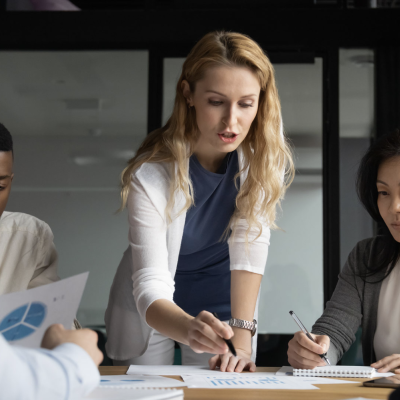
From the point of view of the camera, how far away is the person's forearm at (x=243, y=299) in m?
1.39

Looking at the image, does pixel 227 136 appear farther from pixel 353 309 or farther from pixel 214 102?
pixel 353 309

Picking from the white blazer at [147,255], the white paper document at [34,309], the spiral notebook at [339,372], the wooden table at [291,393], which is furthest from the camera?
the white blazer at [147,255]

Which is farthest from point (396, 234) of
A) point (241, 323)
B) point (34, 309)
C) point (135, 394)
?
point (34, 309)

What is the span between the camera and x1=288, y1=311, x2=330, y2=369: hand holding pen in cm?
127

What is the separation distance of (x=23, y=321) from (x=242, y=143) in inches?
38.1

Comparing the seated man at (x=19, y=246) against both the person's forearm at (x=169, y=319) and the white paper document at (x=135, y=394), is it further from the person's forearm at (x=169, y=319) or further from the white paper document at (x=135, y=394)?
the white paper document at (x=135, y=394)

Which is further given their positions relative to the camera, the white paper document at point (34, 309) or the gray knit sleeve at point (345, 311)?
the gray knit sleeve at point (345, 311)

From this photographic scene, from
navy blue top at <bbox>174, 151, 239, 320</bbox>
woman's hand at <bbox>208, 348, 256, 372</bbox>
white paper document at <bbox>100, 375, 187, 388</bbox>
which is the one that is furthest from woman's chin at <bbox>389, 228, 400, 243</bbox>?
white paper document at <bbox>100, 375, 187, 388</bbox>

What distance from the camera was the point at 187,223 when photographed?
156 cm

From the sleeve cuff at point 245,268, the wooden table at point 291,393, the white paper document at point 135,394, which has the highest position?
the sleeve cuff at point 245,268

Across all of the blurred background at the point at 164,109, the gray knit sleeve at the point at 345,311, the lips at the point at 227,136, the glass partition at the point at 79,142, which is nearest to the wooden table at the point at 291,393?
the gray knit sleeve at the point at 345,311

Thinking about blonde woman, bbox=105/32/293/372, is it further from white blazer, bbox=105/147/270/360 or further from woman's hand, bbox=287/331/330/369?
woman's hand, bbox=287/331/330/369

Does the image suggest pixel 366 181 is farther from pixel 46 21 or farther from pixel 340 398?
pixel 46 21

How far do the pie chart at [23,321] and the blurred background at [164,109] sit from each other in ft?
7.08
